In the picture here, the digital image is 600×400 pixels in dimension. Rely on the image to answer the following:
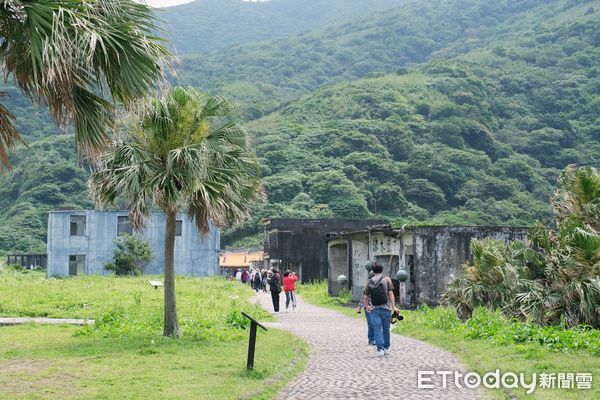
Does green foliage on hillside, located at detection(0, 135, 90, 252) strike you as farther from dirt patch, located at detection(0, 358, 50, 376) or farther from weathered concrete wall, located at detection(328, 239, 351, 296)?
dirt patch, located at detection(0, 358, 50, 376)

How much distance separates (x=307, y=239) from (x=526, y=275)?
1529 inches

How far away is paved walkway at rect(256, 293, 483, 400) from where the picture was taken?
9828mm

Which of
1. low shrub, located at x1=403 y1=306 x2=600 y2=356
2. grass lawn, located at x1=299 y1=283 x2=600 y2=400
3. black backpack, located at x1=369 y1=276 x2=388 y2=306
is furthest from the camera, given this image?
black backpack, located at x1=369 y1=276 x2=388 y2=306

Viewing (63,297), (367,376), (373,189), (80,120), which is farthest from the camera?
(373,189)

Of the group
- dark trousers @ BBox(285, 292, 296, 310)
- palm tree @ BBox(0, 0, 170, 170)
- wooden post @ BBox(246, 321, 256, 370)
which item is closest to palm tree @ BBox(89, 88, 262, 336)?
wooden post @ BBox(246, 321, 256, 370)

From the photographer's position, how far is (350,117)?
4168 inches

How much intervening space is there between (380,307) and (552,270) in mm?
4613

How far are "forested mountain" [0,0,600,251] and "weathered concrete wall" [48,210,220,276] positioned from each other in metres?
8.94

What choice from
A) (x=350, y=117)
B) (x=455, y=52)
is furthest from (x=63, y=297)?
(x=455, y=52)

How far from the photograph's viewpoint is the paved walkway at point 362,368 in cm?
983

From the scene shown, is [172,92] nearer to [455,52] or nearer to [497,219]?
[497,219]

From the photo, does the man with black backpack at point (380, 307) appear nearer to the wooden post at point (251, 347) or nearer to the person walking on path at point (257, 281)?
the wooden post at point (251, 347)

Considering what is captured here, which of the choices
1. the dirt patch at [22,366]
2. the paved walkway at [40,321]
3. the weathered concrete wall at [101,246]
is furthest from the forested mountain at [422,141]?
the dirt patch at [22,366]

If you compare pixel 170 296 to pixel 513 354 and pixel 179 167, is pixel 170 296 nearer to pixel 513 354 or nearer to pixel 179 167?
pixel 179 167
